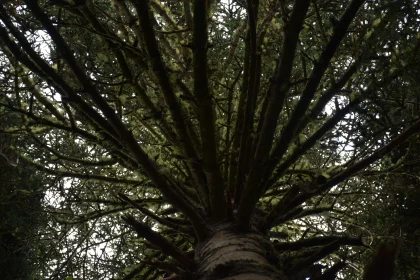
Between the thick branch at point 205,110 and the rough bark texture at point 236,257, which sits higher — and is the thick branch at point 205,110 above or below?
above

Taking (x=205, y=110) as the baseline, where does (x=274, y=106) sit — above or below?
below

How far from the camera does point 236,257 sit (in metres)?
1.96

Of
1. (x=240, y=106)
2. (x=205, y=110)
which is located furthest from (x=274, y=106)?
(x=240, y=106)

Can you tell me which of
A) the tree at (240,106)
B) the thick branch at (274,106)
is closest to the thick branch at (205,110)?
the tree at (240,106)

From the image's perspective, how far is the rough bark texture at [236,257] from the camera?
6.02ft

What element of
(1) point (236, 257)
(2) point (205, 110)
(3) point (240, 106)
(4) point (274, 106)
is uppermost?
(3) point (240, 106)

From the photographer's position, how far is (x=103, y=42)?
2801 mm

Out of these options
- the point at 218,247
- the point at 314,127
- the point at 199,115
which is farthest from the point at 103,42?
the point at 314,127

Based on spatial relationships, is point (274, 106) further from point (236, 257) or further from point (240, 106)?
point (240, 106)

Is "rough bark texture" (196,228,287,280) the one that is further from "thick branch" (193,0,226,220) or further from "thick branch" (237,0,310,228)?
"thick branch" (193,0,226,220)

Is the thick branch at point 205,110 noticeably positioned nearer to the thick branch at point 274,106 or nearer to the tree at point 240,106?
the tree at point 240,106

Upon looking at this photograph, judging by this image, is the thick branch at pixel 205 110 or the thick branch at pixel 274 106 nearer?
the thick branch at pixel 274 106

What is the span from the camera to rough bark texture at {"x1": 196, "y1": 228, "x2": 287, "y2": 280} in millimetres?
1835

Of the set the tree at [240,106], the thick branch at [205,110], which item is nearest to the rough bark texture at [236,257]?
the tree at [240,106]
